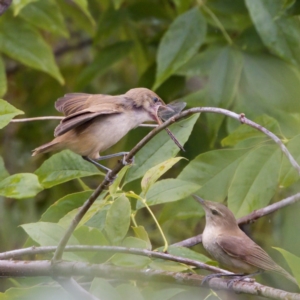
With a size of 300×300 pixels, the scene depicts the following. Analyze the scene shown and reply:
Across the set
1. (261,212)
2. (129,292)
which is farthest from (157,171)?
(261,212)

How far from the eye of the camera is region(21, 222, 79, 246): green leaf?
248 centimetres

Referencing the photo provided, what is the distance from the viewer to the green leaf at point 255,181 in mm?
3252

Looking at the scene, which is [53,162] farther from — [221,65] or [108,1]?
[108,1]

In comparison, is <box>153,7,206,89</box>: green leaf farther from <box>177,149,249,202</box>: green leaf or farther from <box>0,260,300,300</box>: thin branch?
<box>0,260,300,300</box>: thin branch

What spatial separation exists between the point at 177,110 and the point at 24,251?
1.33 m

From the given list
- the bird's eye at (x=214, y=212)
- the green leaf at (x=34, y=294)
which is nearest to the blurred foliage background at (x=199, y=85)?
the bird's eye at (x=214, y=212)

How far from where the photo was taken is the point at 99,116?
350 centimetres

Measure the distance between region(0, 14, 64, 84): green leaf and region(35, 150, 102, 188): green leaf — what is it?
155 cm

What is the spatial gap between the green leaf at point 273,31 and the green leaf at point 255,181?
1077 mm

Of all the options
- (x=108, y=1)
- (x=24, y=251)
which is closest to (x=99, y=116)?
(x=24, y=251)

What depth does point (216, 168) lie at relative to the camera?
3.41m

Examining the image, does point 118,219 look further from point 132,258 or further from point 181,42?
point 181,42

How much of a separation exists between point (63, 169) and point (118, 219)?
0.81 metres

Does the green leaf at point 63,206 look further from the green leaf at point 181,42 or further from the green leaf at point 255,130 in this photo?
the green leaf at point 181,42
